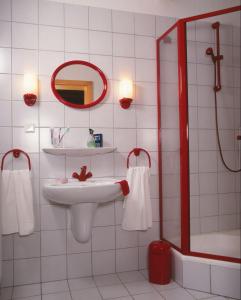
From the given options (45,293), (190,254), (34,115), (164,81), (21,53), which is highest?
(21,53)

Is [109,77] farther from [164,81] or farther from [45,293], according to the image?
[45,293]

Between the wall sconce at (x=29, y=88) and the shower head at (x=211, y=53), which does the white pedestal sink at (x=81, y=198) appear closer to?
the wall sconce at (x=29, y=88)

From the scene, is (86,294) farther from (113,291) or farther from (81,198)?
(81,198)

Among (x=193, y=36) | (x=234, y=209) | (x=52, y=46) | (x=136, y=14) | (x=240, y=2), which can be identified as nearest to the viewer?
(x=234, y=209)

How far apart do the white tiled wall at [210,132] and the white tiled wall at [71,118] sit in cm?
45

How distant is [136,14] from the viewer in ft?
7.96

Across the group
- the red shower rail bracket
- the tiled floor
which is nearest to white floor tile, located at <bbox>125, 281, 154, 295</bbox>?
the tiled floor

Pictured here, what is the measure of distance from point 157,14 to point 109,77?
0.74 metres

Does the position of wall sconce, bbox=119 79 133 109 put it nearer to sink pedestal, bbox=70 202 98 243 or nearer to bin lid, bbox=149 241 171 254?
sink pedestal, bbox=70 202 98 243

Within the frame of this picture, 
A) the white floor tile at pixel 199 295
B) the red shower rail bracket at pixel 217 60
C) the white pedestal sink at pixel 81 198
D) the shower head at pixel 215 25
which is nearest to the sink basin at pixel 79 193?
the white pedestal sink at pixel 81 198

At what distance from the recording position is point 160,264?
6.90ft

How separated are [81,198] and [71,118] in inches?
28.2

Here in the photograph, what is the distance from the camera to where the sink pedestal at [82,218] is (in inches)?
77.4

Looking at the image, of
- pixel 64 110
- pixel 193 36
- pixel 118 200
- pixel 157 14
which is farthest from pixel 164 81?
pixel 118 200
